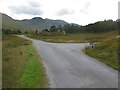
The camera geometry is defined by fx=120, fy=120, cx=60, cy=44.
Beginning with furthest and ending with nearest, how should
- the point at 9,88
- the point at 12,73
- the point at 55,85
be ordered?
1. the point at 12,73
2. the point at 55,85
3. the point at 9,88

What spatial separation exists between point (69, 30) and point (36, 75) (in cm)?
11453

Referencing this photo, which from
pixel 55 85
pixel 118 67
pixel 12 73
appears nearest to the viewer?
pixel 55 85

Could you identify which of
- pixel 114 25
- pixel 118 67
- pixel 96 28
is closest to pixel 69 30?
pixel 96 28

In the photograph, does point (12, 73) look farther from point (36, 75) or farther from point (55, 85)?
point (55, 85)

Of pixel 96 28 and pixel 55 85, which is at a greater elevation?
pixel 96 28

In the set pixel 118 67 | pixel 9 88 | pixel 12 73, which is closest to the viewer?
pixel 9 88

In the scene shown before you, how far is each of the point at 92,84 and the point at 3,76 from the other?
201 inches

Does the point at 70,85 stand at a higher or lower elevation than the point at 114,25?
lower

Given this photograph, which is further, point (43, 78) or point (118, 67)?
point (118, 67)

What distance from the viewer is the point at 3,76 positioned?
23.4ft

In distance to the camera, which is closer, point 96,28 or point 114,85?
point 114,85

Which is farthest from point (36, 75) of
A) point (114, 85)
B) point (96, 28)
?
point (96, 28)

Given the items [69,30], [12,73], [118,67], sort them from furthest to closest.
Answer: [69,30] → [118,67] → [12,73]

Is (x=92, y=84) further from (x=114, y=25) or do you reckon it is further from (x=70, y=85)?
(x=114, y=25)
